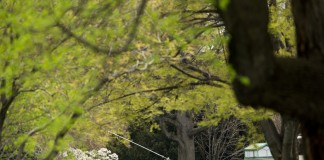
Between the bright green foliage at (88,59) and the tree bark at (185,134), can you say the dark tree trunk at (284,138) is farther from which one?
the tree bark at (185,134)

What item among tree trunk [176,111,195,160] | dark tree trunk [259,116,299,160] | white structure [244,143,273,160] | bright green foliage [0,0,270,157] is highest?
bright green foliage [0,0,270,157]

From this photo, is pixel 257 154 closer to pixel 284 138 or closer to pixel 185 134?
pixel 185 134

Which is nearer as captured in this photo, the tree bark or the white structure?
the tree bark

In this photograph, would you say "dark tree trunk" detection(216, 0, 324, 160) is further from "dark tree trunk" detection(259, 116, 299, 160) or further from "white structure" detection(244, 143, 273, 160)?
"white structure" detection(244, 143, 273, 160)

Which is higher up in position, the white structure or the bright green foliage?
the bright green foliage

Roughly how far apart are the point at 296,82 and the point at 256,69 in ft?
1.89

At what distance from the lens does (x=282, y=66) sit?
4.57 m

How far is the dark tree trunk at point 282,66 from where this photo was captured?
4.10 m

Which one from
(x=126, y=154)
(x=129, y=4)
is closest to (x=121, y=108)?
(x=129, y=4)

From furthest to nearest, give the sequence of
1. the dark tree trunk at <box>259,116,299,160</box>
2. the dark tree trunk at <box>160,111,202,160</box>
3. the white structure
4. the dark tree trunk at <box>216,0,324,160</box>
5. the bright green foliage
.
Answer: the white structure
the dark tree trunk at <box>160,111,202,160</box>
the dark tree trunk at <box>259,116,299,160</box>
the bright green foliage
the dark tree trunk at <box>216,0,324,160</box>

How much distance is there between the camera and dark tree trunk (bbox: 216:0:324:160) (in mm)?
4102

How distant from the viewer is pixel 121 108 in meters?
14.8

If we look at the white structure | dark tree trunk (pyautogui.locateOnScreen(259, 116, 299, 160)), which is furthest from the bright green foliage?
the white structure

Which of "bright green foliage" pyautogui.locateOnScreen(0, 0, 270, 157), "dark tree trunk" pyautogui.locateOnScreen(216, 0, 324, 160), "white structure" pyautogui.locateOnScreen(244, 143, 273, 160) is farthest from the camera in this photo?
"white structure" pyautogui.locateOnScreen(244, 143, 273, 160)
